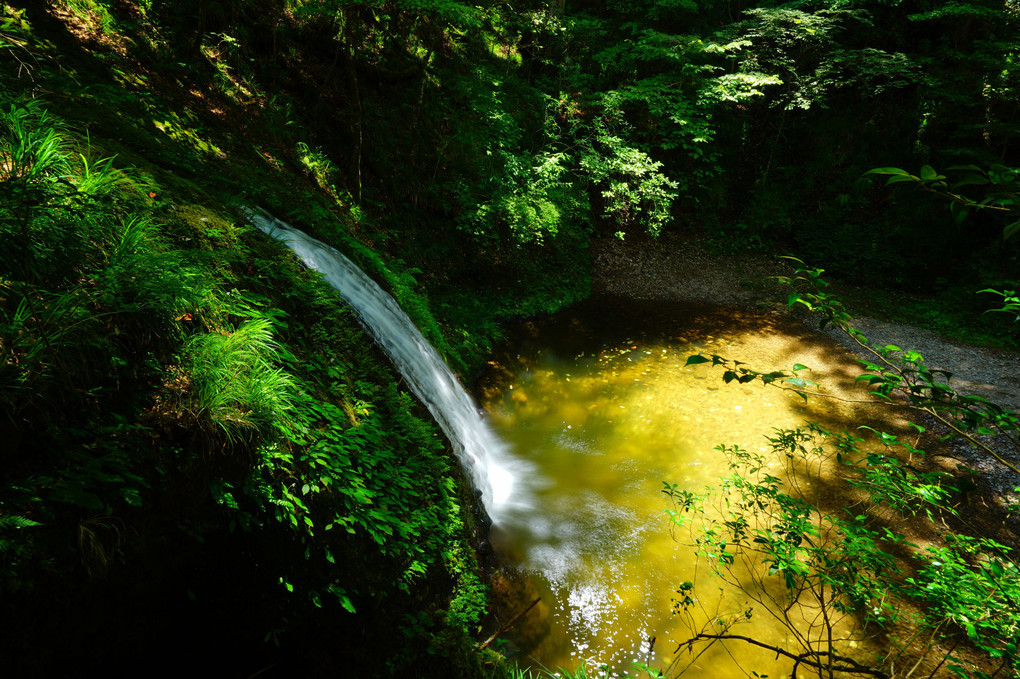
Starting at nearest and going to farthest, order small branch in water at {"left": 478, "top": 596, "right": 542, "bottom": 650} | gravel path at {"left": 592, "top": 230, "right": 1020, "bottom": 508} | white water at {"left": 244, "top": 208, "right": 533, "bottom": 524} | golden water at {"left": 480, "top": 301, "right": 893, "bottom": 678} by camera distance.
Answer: small branch in water at {"left": 478, "top": 596, "right": 542, "bottom": 650} → golden water at {"left": 480, "top": 301, "right": 893, "bottom": 678} → white water at {"left": 244, "top": 208, "right": 533, "bottom": 524} → gravel path at {"left": 592, "top": 230, "right": 1020, "bottom": 508}

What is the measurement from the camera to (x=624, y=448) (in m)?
5.86

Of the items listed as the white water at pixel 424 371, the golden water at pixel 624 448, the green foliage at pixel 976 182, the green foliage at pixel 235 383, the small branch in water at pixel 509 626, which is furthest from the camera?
the white water at pixel 424 371

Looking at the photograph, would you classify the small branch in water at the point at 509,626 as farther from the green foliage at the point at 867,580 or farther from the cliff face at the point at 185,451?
the green foliage at the point at 867,580

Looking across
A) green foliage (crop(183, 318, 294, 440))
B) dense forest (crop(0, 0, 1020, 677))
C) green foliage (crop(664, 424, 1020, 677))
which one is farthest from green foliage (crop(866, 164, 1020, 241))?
green foliage (crop(183, 318, 294, 440))

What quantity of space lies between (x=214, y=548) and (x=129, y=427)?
652mm

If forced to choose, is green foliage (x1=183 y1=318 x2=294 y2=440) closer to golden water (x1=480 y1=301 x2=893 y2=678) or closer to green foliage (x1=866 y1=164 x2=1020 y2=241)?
green foliage (x1=866 y1=164 x2=1020 y2=241)

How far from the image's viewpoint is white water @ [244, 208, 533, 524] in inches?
157

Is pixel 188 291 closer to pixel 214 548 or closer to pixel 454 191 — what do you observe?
pixel 214 548

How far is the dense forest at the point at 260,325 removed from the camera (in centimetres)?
154

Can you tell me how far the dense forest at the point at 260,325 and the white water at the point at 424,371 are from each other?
41cm

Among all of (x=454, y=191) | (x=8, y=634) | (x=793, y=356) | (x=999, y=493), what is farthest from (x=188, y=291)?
(x=793, y=356)

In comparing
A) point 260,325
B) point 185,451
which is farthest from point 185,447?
point 260,325

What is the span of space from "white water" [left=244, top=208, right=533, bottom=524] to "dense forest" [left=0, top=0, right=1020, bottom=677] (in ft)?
1.33

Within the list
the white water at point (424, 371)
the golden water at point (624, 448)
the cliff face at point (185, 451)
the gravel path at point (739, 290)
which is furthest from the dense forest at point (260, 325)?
the gravel path at point (739, 290)
